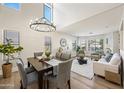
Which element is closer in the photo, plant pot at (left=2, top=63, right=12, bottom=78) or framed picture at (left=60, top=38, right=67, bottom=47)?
plant pot at (left=2, top=63, right=12, bottom=78)

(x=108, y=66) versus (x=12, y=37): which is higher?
(x=12, y=37)

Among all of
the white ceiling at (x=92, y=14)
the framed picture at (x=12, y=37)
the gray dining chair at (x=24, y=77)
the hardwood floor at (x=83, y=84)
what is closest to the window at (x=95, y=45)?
the white ceiling at (x=92, y=14)

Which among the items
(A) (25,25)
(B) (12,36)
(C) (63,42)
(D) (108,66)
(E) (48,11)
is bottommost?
(D) (108,66)

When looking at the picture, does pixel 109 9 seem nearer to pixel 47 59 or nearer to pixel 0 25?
pixel 47 59

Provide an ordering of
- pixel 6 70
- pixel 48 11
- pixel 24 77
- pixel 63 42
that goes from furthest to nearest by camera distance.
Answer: pixel 63 42 < pixel 48 11 < pixel 6 70 < pixel 24 77

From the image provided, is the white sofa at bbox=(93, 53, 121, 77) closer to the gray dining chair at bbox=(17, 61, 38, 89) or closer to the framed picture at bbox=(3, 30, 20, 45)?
the gray dining chair at bbox=(17, 61, 38, 89)

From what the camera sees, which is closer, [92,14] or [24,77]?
[24,77]

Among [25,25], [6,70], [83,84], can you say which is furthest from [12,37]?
[83,84]

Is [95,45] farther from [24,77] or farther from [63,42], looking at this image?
[24,77]

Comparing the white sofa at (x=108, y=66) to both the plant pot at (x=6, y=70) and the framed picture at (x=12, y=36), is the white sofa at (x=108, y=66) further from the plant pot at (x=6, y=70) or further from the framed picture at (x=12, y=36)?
the framed picture at (x=12, y=36)

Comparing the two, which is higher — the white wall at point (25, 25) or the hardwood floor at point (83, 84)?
the white wall at point (25, 25)

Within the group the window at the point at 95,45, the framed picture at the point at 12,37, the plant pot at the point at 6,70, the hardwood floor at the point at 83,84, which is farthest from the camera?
the window at the point at 95,45

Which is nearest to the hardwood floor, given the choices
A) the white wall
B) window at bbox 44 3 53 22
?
the white wall
